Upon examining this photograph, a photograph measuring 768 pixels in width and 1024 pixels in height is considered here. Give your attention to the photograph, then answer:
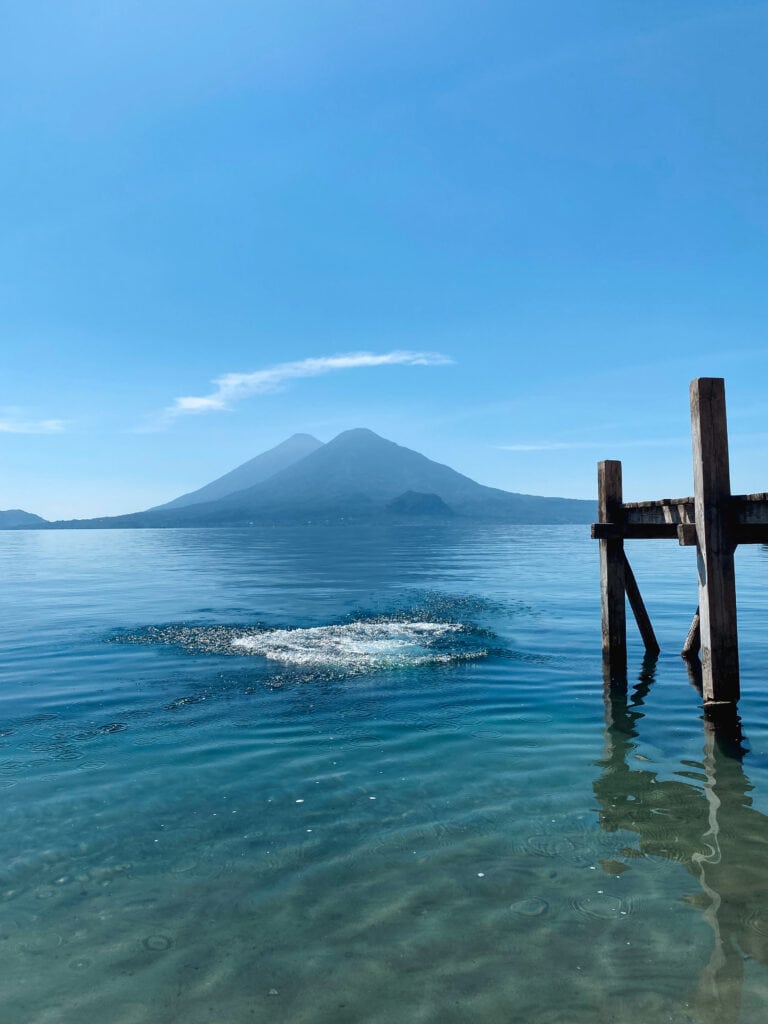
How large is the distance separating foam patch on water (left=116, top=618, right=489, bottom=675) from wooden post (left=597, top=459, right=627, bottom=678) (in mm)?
3657

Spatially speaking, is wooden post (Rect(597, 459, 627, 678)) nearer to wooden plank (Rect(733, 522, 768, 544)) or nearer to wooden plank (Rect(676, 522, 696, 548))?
wooden plank (Rect(676, 522, 696, 548))

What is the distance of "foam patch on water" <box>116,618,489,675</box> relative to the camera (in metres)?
16.6

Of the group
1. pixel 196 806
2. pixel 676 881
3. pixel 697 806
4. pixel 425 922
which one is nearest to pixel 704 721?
pixel 697 806

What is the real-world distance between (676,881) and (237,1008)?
4202 millimetres

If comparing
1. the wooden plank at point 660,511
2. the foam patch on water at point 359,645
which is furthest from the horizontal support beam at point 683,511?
the foam patch on water at point 359,645

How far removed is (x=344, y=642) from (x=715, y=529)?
446 inches

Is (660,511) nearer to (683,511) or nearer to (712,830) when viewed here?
(683,511)

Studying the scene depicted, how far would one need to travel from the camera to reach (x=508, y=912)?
5.83 metres

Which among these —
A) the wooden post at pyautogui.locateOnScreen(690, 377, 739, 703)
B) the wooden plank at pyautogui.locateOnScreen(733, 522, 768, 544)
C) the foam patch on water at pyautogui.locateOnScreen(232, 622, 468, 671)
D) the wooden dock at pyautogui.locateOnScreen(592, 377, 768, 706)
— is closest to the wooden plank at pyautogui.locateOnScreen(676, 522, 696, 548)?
the wooden dock at pyautogui.locateOnScreen(592, 377, 768, 706)

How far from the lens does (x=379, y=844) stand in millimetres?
7105

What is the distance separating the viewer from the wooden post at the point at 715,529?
1044 cm

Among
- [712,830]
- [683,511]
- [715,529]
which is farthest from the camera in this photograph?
[683,511]

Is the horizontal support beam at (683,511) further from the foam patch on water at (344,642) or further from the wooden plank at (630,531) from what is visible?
the foam patch on water at (344,642)

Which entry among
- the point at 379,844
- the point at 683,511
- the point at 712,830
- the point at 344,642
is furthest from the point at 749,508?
the point at 344,642
